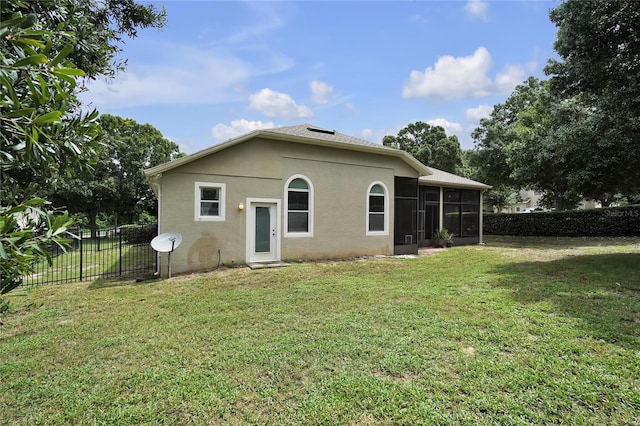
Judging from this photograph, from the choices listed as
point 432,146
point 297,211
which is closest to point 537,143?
point 297,211

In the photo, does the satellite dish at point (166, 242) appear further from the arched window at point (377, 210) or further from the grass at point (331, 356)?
the arched window at point (377, 210)

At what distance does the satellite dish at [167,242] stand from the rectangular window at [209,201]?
0.97m

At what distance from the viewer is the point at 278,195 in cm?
1048

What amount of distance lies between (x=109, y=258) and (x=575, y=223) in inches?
1016

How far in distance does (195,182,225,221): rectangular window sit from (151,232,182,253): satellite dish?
967 mm

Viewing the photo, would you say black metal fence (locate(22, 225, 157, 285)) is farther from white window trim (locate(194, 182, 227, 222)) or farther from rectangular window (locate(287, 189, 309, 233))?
rectangular window (locate(287, 189, 309, 233))

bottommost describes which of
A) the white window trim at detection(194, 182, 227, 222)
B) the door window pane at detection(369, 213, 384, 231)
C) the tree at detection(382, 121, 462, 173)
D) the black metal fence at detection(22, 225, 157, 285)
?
the black metal fence at detection(22, 225, 157, 285)

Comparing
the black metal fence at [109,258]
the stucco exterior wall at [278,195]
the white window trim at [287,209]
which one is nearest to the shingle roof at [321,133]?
the stucco exterior wall at [278,195]

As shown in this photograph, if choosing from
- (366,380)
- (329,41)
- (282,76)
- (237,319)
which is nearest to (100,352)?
(237,319)

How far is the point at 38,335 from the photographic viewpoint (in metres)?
4.64

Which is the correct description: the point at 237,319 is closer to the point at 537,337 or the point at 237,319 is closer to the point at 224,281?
the point at 224,281

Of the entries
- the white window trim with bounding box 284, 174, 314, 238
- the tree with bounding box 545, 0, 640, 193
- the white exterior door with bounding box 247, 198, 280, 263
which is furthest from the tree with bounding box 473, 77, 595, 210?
the white exterior door with bounding box 247, 198, 280, 263

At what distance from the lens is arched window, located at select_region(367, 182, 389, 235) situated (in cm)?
1238

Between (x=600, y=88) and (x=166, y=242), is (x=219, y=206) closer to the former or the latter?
(x=166, y=242)
